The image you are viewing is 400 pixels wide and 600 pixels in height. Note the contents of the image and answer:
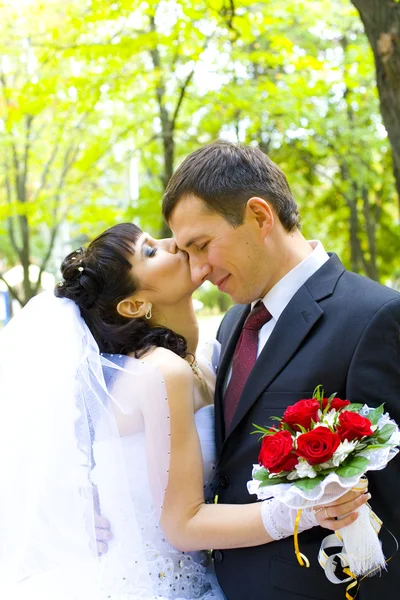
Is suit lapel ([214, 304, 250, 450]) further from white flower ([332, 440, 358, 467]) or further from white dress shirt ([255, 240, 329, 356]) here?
white flower ([332, 440, 358, 467])

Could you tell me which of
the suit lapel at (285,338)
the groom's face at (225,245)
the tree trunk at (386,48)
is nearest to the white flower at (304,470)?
the suit lapel at (285,338)

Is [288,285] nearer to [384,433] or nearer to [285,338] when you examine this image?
[285,338]

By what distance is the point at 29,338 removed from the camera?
310 cm

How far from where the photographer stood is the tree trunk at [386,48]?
12.6ft

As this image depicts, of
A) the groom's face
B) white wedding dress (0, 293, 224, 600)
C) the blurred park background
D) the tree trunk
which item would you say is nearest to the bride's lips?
the groom's face

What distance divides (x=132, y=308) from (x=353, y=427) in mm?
1387

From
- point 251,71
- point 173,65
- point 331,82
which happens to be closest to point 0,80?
point 173,65

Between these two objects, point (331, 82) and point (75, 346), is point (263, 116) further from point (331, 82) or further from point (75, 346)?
point (75, 346)

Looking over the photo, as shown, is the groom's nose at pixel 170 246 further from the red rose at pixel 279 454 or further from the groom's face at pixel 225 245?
the red rose at pixel 279 454

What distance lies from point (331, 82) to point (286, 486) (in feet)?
31.0

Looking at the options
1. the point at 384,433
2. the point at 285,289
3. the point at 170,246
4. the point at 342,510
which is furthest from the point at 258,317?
the point at 342,510

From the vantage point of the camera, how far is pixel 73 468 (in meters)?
2.88

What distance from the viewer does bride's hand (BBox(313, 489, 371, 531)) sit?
2.24m

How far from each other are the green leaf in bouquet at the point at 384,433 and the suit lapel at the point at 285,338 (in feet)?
1.80
